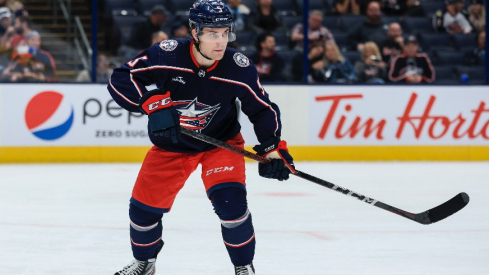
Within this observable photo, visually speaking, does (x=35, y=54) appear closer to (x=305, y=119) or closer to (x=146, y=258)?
(x=305, y=119)

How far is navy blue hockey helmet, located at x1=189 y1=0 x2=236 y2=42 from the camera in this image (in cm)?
295

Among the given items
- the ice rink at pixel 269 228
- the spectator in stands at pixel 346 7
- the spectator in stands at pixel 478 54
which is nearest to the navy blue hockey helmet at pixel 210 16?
the ice rink at pixel 269 228

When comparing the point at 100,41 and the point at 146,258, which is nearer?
the point at 146,258

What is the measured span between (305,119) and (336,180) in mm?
1594

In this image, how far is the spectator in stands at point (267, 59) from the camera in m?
7.96

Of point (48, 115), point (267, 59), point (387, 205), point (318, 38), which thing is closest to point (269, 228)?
point (387, 205)

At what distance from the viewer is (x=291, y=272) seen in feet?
11.1

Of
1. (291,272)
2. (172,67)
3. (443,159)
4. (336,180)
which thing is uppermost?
(172,67)

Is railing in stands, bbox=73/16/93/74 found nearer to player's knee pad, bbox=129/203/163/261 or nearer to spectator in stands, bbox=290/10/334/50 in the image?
spectator in stands, bbox=290/10/334/50

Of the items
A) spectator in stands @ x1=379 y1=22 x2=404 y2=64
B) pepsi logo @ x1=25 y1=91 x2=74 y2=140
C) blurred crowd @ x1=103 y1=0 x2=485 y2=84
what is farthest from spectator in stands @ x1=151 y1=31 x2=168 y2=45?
spectator in stands @ x1=379 y1=22 x2=404 y2=64

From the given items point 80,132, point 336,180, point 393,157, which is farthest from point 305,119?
→ point 80,132

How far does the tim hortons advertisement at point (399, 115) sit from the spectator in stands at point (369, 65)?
0.38 ft

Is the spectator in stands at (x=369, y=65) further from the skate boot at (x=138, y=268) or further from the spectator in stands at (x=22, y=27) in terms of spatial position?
the skate boot at (x=138, y=268)

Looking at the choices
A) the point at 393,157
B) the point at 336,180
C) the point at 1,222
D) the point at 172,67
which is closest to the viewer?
the point at 172,67
